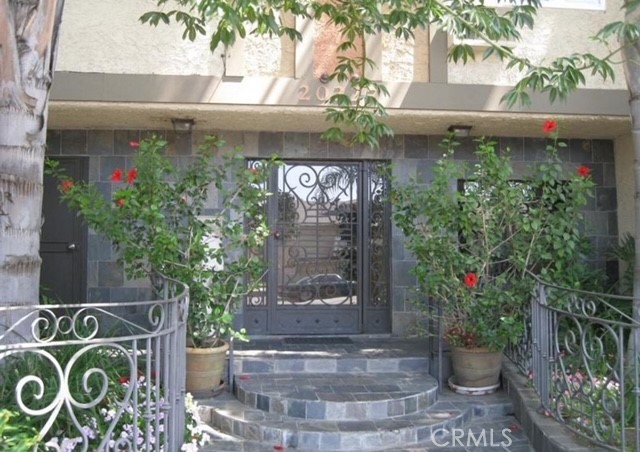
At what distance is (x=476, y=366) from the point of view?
5273 millimetres

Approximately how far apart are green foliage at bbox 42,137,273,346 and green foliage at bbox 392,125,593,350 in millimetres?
→ 1391

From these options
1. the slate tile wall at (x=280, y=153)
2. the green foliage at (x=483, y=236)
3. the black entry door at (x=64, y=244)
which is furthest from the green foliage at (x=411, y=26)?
the black entry door at (x=64, y=244)

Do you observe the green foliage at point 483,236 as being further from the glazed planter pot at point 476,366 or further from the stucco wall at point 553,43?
the stucco wall at point 553,43

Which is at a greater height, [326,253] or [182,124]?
[182,124]

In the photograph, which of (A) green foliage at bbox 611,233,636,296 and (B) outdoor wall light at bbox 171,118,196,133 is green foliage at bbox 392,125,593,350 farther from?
(B) outdoor wall light at bbox 171,118,196,133

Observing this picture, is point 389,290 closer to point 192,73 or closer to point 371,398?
point 371,398

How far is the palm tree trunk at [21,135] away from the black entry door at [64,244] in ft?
10.1

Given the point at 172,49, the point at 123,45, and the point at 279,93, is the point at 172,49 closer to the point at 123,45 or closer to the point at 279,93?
the point at 123,45

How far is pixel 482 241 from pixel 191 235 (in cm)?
255

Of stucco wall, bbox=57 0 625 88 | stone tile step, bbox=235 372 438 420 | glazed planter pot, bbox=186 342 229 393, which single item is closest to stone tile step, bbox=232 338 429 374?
stone tile step, bbox=235 372 438 420

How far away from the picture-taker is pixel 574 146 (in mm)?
7258

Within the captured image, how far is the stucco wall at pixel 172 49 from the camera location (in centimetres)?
579

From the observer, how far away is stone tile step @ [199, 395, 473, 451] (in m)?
4.41

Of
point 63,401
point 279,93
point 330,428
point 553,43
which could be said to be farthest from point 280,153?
point 63,401
